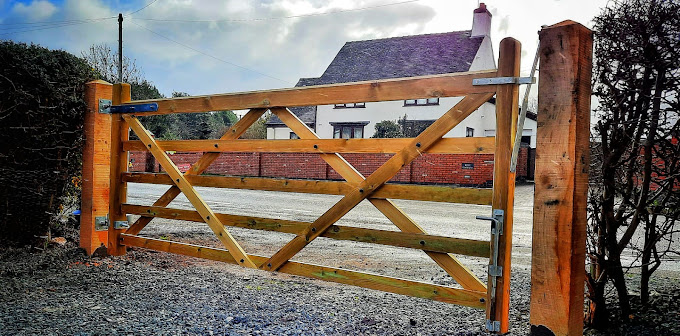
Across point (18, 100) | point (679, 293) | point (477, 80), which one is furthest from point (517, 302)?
point (18, 100)

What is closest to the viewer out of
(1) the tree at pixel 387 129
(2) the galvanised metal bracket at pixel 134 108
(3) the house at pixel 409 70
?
(2) the galvanised metal bracket at pixel 134 108

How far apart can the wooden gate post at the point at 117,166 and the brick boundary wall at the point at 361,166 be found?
1640 centimetres

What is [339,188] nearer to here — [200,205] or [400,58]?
[200,205]

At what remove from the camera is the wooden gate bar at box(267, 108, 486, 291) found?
3.22 m

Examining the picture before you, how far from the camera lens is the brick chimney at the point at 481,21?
92.9ft

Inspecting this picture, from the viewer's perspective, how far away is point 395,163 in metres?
3.39

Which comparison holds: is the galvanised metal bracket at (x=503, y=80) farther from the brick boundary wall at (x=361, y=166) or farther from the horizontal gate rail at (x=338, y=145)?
the brick boundary wall at (x=361, y=166)

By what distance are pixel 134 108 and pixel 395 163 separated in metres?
3.17

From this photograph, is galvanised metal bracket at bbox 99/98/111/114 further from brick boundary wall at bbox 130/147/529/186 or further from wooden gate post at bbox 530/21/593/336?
brick boundary wall at bbox 130/147/529/186

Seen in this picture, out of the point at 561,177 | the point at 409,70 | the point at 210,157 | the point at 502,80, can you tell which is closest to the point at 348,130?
the point at 409,70

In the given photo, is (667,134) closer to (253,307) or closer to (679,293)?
(679,293)

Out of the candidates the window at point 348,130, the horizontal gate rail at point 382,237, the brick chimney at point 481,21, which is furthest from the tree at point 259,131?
the horizontal gate rail at point 382,237

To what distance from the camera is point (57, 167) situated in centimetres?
540

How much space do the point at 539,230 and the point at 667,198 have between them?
123 cm
